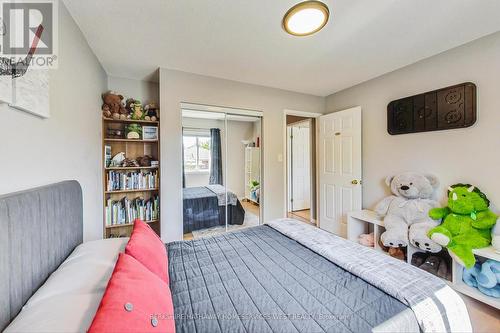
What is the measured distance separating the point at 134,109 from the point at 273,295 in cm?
269

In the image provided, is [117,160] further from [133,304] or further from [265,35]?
[133,304]

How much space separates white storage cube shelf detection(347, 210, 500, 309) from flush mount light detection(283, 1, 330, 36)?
231cm

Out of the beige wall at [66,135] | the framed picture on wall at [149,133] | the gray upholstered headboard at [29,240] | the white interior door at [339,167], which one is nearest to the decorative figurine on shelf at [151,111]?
the framed picture on wall at [149,133]

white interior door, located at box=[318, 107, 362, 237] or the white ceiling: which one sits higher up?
the white ceiling

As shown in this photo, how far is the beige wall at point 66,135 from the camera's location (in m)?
0.98

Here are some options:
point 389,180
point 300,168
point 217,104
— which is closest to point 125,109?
point 217,104

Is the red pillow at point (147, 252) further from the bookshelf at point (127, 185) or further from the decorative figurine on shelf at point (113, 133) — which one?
the decorative figurine on shelf at point (113, 133)

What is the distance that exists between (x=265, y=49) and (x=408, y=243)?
102 inches

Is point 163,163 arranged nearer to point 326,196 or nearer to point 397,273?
point 397,273

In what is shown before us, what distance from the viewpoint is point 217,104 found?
9.49ft

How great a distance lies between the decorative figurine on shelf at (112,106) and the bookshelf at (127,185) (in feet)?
0.20

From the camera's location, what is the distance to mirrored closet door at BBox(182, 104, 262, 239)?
9.70 ft

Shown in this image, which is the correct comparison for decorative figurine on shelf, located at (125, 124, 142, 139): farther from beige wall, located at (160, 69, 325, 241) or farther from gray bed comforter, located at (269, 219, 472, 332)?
gray bed comforter, located at (269, 219, 472, 332)

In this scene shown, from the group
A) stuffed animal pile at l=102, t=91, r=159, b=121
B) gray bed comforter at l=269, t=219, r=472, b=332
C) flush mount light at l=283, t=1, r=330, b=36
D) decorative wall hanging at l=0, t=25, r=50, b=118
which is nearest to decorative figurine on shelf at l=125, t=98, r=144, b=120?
stuffed animal pile at l=102, t=91, r=159, b=121
